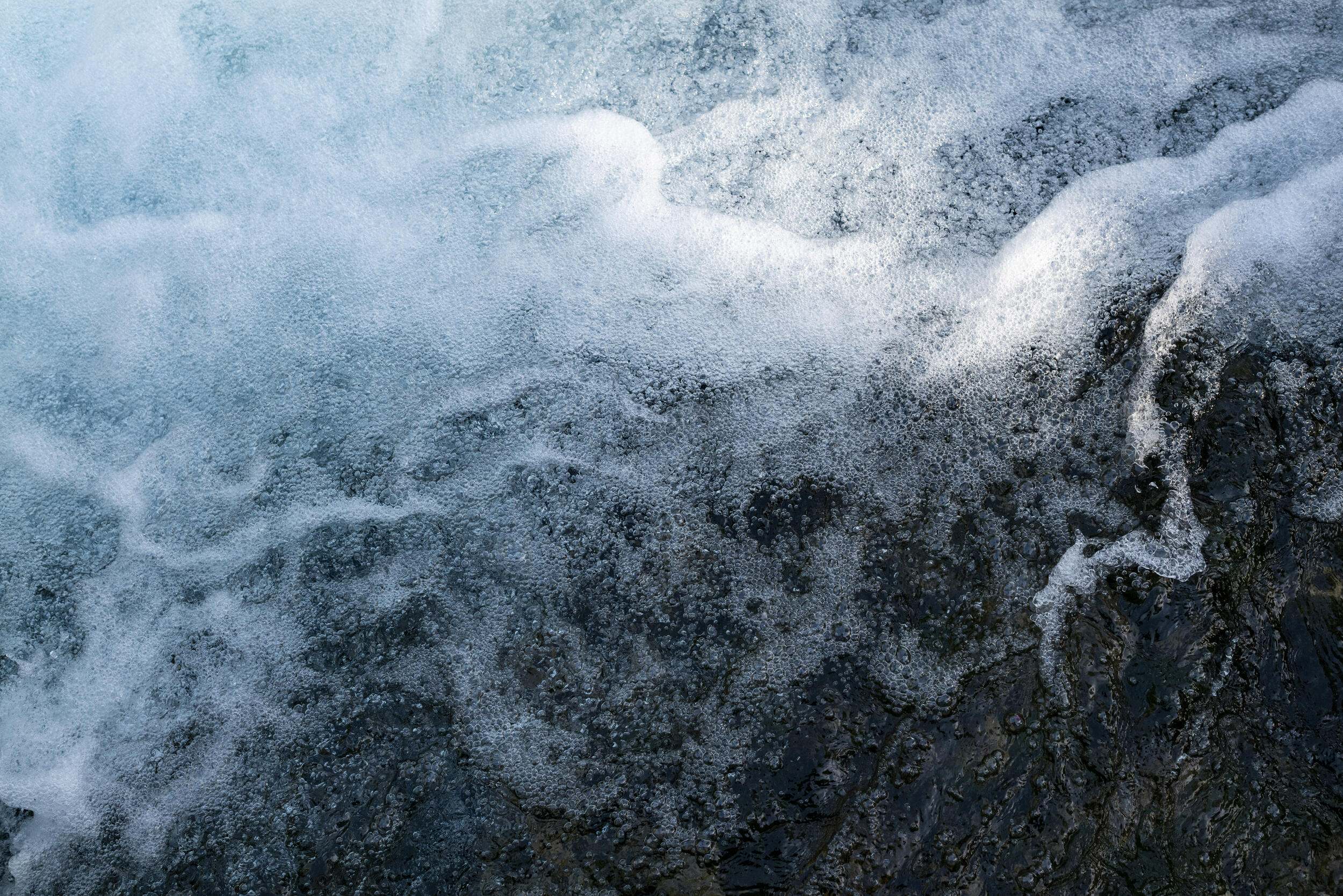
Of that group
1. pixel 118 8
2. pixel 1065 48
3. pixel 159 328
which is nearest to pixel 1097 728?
pixel 1065 48

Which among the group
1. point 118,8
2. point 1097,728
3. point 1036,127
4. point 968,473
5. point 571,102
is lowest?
point 1097,728

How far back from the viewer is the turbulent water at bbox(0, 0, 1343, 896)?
194 centimetres

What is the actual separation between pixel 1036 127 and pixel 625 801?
76.2 inches

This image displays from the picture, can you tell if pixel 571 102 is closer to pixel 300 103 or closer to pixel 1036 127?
pixel 300 103

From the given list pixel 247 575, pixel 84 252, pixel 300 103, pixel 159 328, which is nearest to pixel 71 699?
pixel 247 575

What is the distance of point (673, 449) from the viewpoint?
2240 millimetres

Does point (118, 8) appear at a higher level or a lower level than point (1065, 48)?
higher

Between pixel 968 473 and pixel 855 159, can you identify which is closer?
pixel 968 473

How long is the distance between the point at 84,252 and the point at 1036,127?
2.46m

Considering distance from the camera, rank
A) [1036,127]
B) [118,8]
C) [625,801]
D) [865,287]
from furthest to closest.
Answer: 1. [118,8]
2. [1036,127]
3. [865,287]
4. [625,801]

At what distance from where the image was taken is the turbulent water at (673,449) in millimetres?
1941

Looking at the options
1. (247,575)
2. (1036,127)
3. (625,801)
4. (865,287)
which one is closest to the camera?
(625,801)

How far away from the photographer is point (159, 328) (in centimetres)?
240

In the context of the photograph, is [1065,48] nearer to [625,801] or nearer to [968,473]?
[968,473]
